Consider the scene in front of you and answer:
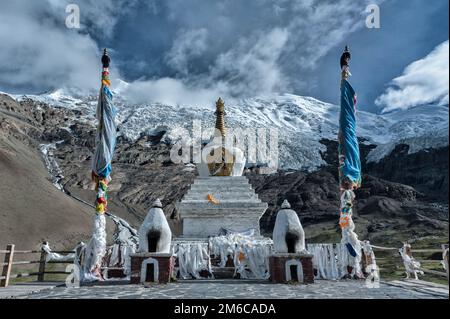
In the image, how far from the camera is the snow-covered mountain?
78625mm

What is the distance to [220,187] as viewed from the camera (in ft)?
63.6

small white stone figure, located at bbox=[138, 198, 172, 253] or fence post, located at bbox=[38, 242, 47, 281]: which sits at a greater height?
small white stone figure, located at bbox=[138, 198, 172, 253]

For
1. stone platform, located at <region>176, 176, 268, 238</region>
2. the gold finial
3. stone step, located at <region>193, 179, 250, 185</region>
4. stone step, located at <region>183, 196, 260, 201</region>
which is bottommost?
stone platform, located at <region>176, 176, 268, 238</region>

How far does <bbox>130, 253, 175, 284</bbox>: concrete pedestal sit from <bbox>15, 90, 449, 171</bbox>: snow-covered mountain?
65.6 m

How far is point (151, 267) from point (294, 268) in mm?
3956

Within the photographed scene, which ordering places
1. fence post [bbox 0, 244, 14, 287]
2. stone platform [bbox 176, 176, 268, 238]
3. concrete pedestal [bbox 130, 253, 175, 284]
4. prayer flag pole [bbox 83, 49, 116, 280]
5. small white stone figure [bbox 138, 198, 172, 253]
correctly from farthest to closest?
1. stone platform [bbox 176, 176, 268, 238]
2. prayer flag pole [bbox 83, 49, 116, 280]
3. small white stone figure [bbox 138, 198, 172, 253]
4. fence post [bbox 0, 244, 14, 287]
5. concrete pedestal [bbox 130, 253, 175, 284]

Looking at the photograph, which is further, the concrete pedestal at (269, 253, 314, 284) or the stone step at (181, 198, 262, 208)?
the stone step at (181, 198, 262, 208)

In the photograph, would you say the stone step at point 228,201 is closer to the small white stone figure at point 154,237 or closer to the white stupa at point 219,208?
the white stupa at point 219,208

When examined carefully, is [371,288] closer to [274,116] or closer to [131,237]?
[131,237]

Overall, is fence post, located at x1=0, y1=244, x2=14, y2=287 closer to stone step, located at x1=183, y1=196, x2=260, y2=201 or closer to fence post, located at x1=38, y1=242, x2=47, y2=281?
fence post, located at x1=38, y1=242, x2=47, y2=281

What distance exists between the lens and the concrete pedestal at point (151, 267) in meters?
10.5

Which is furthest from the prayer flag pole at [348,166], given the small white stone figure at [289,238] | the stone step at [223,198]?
the stone step at [223,198]

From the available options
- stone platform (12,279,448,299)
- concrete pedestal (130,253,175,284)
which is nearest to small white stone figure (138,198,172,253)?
concrete pedestal (130,253,175,284)

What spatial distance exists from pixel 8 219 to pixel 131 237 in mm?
10779
